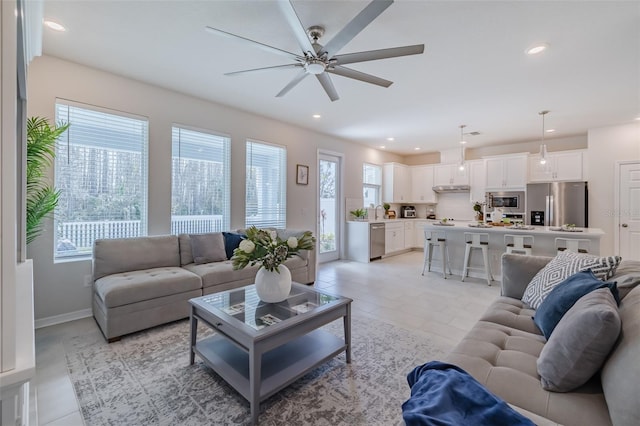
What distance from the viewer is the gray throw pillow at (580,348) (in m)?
1.08

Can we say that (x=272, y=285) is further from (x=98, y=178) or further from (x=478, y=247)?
(x=478, y=247)

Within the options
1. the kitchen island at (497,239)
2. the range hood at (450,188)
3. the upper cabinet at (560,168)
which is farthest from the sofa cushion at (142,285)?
the upper cabinet at (560,168)

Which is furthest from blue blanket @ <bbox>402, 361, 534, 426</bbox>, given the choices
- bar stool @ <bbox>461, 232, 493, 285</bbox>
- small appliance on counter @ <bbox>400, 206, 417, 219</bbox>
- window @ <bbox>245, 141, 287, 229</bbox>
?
small appliance on counter @ <bbox>400, 206, 417, 219</bbox>

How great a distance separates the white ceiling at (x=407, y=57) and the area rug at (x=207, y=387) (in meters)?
2.71

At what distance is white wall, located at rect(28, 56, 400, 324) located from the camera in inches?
110

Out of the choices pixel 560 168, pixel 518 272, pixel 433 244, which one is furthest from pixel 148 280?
pixel 560 168

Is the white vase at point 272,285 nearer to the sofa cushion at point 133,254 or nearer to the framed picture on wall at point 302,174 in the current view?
the sofa cushion at point 133,254

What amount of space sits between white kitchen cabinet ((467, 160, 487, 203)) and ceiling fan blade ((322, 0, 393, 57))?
19.6 ft

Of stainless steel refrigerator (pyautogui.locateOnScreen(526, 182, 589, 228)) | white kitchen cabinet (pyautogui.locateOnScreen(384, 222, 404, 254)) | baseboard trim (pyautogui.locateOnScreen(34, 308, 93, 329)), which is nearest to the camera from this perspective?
baseboard trim (pyautogui.locateOnScreen(34, 308, 93, 329))

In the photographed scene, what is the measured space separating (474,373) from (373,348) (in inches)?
48.3

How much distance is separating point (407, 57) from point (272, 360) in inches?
116

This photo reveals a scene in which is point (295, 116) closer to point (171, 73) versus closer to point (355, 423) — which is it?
point (171, 73)

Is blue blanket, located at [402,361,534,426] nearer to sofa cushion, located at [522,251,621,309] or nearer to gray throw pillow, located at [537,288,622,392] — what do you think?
gray throw pillow, located at [537,288,622,392]

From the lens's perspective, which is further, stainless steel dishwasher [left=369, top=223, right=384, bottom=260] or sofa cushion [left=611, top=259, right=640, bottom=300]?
stainless steel dishwasher [left=369, top=223, right=384, bottom=260]
